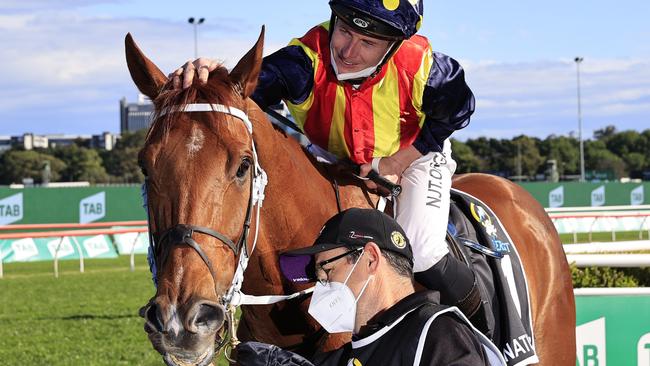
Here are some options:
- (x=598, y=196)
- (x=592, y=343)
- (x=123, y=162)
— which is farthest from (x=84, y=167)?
(x=592, y=343)

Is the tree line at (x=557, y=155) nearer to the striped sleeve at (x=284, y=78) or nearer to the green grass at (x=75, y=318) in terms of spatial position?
the green grass at (x=75, y=318)

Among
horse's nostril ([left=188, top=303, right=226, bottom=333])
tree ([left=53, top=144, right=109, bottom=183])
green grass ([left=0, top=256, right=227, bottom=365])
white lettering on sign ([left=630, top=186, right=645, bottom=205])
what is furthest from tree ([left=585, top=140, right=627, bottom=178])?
horse's nostril ([left=188, top=303, right=226, bottom=333])

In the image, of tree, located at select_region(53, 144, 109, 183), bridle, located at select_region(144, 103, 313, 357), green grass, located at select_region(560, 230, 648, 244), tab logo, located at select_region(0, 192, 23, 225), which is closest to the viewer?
bridle, located at select_region(144, 103, 313, 357)

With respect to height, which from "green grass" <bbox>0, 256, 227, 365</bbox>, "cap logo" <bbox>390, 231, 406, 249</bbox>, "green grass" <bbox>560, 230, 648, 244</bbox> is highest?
"cap logo" <bbox>390, 231, 406, 249</bbox>

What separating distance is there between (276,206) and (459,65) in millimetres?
1184

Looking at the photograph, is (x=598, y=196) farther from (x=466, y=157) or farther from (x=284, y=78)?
(x=284, y=78)

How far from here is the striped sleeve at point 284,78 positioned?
3.61 metres

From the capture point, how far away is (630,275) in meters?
6.99

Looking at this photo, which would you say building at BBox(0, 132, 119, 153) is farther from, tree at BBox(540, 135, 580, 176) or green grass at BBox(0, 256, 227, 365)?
green grass at BBox(0, 256, 227, 365)

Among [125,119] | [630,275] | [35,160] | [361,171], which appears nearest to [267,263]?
[361,171]

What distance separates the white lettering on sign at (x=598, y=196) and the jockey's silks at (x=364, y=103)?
34735 mm

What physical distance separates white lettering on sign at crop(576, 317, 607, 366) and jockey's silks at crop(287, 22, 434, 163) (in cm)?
259

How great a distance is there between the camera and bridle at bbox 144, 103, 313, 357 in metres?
2.71

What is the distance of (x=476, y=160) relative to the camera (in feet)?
211
